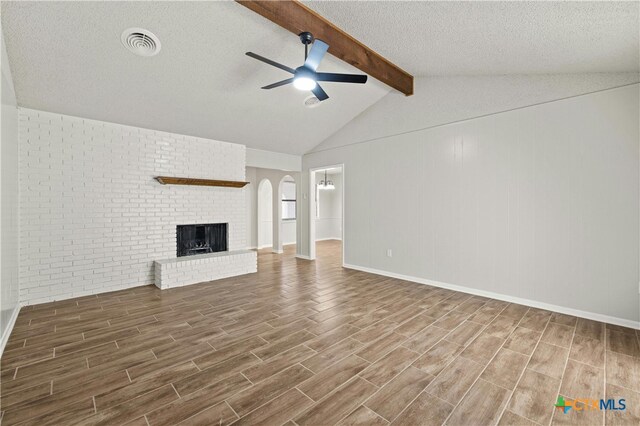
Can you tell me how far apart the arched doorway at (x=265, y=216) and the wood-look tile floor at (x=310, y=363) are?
15.9 ft

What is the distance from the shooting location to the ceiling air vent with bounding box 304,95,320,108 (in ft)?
15.5

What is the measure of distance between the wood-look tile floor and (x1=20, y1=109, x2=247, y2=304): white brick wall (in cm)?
56

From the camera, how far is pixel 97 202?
4.29m

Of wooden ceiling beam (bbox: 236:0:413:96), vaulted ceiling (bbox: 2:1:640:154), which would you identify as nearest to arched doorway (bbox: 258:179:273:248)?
vaulted ceiling (bbox: 2:1:640:154)

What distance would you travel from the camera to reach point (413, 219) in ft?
16.4

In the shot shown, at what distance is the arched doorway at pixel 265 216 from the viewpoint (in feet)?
28.8

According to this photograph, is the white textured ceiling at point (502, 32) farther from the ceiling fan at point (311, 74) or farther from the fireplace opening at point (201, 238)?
the fireplace opening at point (201, 238)

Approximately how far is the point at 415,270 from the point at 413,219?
2.92 ft

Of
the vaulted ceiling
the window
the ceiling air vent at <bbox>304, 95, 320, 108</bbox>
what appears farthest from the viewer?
the window

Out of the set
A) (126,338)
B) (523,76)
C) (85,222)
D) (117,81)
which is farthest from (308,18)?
(85,222)

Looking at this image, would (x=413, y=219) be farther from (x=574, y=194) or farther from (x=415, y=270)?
(x=574, y=194)

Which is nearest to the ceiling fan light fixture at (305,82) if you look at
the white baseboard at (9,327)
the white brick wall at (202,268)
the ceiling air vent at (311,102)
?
the ceiling air vent at (311,102)

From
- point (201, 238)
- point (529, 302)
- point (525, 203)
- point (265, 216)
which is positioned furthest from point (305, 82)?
point (265, 216)

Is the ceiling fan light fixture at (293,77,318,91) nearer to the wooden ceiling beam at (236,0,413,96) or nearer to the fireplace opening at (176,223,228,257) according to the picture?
the wooden ceiling beam at (236,0,413,96)
